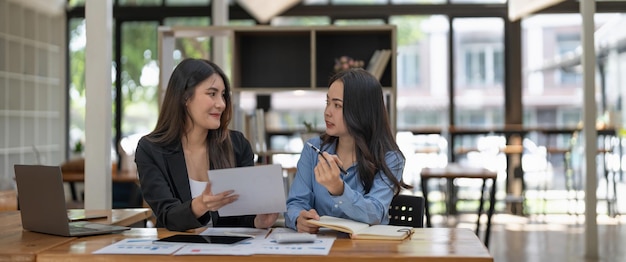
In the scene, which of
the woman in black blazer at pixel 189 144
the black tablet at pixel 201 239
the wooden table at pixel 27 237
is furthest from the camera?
the woman in black blazer at pixel 189 144

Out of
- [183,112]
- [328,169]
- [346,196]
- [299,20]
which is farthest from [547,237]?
[328,169]

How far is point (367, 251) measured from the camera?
2422mm

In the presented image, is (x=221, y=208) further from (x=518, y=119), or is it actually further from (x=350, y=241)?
(x=518, y=119)

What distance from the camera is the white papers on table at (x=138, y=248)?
2408 mm

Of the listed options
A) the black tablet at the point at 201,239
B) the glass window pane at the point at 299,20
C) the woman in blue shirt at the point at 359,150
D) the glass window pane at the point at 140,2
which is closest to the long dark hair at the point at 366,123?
the woman in blue shirt at the point at 359,150

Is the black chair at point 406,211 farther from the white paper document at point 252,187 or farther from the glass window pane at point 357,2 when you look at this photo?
the glass window pane at point 357,2

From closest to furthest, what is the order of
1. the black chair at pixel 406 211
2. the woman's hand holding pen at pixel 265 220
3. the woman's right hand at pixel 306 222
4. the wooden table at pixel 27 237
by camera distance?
the wooden table at pixel 27 237 → the woman's right hand at pixel 306 222 → the woman's hand holding pen at pixel 265 220 → the black chair at pixel 406 211

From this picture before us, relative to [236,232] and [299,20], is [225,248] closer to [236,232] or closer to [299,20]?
[236,232]

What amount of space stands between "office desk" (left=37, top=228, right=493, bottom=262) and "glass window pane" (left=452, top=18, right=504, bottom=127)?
26.7ft

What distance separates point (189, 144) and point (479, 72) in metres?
7.90

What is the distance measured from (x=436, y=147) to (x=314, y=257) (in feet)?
27.3

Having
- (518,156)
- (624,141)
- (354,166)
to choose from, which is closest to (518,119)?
(518,156)

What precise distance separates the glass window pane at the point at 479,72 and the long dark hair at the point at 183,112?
775 centimetres

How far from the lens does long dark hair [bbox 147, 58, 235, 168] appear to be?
318 cm
